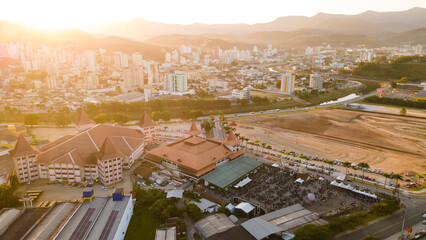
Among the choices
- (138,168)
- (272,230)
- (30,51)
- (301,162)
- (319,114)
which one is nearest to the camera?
(272,230)

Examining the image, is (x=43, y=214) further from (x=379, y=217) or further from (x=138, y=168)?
(x=379, y=217)

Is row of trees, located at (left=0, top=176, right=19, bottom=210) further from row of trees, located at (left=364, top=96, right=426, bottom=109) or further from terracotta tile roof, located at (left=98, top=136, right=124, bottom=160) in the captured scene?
row of trees, located at (left=364, top=96, right=426, bottom=109)

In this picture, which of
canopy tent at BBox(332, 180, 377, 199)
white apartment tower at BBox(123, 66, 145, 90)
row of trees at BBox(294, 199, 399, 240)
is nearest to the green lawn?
row of trees at BBox(294, 199, 399, 240)

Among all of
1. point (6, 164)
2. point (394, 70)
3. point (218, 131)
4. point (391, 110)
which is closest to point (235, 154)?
point (218, 131)

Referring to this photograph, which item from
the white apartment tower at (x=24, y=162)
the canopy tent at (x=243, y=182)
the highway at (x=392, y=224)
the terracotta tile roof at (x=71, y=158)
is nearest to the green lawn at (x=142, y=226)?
the canopy tent at (x=243, y=182)

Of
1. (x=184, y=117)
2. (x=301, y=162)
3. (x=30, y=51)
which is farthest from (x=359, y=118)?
(x=30, y=51)

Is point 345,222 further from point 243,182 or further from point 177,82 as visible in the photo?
point 177,82
